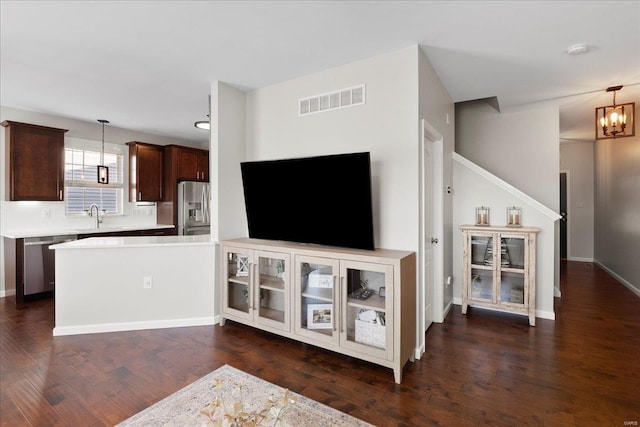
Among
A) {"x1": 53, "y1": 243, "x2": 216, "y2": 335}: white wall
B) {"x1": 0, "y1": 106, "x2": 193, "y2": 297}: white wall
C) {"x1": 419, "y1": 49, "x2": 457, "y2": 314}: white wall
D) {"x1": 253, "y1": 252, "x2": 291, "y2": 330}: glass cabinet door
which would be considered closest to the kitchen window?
{"x1": 0, "y1": 106, "x2": 193, "y2": 297}: white wall

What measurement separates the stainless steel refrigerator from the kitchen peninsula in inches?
87.7

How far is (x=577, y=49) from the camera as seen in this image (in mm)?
2680

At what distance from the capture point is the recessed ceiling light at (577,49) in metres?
2.64

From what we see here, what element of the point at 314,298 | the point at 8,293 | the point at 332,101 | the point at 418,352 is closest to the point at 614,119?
the point at 332,101

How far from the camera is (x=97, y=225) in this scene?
5094mm

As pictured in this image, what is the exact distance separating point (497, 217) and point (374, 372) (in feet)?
8.57

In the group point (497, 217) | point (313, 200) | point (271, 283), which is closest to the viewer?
point (313, 200)

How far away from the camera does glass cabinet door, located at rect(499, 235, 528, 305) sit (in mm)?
3543

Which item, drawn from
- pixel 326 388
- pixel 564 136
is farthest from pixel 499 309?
pixel 564 136

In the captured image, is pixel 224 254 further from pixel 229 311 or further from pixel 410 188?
pixel 410 188

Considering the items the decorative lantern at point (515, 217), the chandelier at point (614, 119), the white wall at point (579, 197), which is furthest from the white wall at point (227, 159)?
the white wall at point (579, 197)

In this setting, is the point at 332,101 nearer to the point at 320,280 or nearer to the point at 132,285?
the point at 320,280

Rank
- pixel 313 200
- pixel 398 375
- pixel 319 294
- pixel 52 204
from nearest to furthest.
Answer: pixel 398 375 → pixel 319 294 → pixel 313 200 → pixel 52 204

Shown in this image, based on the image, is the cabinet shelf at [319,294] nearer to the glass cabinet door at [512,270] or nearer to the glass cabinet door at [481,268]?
the glass cabinet door at [481,268]
